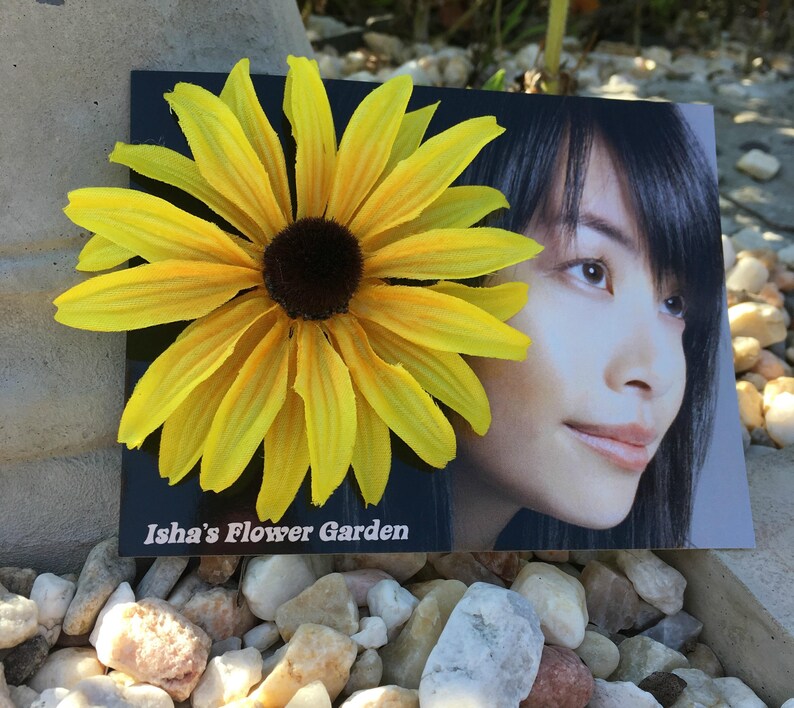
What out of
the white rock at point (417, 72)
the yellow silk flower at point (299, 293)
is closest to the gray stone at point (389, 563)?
the yellow silk flower at point (299, 293)

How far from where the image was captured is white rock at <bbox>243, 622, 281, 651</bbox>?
0.86m

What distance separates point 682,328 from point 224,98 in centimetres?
65

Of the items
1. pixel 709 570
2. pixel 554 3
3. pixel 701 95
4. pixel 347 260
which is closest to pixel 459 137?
pixel 347 260

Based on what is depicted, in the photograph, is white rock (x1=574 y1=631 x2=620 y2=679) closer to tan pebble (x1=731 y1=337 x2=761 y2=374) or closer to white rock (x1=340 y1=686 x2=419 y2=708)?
white rock (x1=340 y1=686 x2=419 y2=708)

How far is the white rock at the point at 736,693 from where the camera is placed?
889mm

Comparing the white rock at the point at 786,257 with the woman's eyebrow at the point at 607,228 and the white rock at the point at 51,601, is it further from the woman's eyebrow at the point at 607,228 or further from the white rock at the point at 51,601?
the white rock at the point at 51,601

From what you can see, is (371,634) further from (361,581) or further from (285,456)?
(285,456)

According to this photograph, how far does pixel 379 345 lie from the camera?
2.79 feet

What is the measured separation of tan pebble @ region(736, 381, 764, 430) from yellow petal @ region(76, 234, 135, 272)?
0.95 meters

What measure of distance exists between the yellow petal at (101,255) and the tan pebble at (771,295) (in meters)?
1.19

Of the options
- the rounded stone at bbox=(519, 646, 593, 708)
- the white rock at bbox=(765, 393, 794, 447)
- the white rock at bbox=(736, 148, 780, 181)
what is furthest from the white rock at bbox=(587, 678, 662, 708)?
the white rock at bbox=(736, 148, 780, 181)

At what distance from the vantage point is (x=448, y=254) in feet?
2.79

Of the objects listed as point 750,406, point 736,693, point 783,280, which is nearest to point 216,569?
point 736,693

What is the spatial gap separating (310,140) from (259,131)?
0.19 feet
